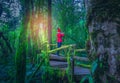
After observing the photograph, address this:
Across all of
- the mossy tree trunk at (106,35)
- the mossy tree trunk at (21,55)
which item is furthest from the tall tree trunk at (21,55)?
the mossy tree trunk at (106,35)

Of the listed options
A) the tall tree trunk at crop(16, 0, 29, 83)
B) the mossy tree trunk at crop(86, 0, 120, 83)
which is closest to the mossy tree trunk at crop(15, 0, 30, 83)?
the tall tree trunk at crop(16, 0, 29, 83)

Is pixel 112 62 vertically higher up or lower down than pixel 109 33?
lower down

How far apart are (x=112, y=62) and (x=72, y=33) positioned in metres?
20.7

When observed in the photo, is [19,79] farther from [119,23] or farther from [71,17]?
[71,17]

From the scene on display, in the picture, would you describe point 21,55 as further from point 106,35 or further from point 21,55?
point 106,35

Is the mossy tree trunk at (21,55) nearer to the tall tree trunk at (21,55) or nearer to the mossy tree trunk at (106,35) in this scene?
the tall tree trunk at (21,55)

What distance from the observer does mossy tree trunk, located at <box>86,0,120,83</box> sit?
260 centimetres

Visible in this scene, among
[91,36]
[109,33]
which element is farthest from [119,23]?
[91,36]

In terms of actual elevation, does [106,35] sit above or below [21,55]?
above

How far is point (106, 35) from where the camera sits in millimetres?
2643

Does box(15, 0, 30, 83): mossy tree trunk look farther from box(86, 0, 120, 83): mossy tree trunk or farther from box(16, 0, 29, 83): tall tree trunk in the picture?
box(86, 0, 120, 83): mossy tree trunk

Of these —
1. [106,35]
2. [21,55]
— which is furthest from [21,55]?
[106,35]

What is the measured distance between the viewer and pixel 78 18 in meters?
24.6

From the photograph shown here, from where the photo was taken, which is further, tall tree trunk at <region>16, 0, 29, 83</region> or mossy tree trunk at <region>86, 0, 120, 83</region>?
tall tree trunk at <region>16, 0, 29, 83</region>
